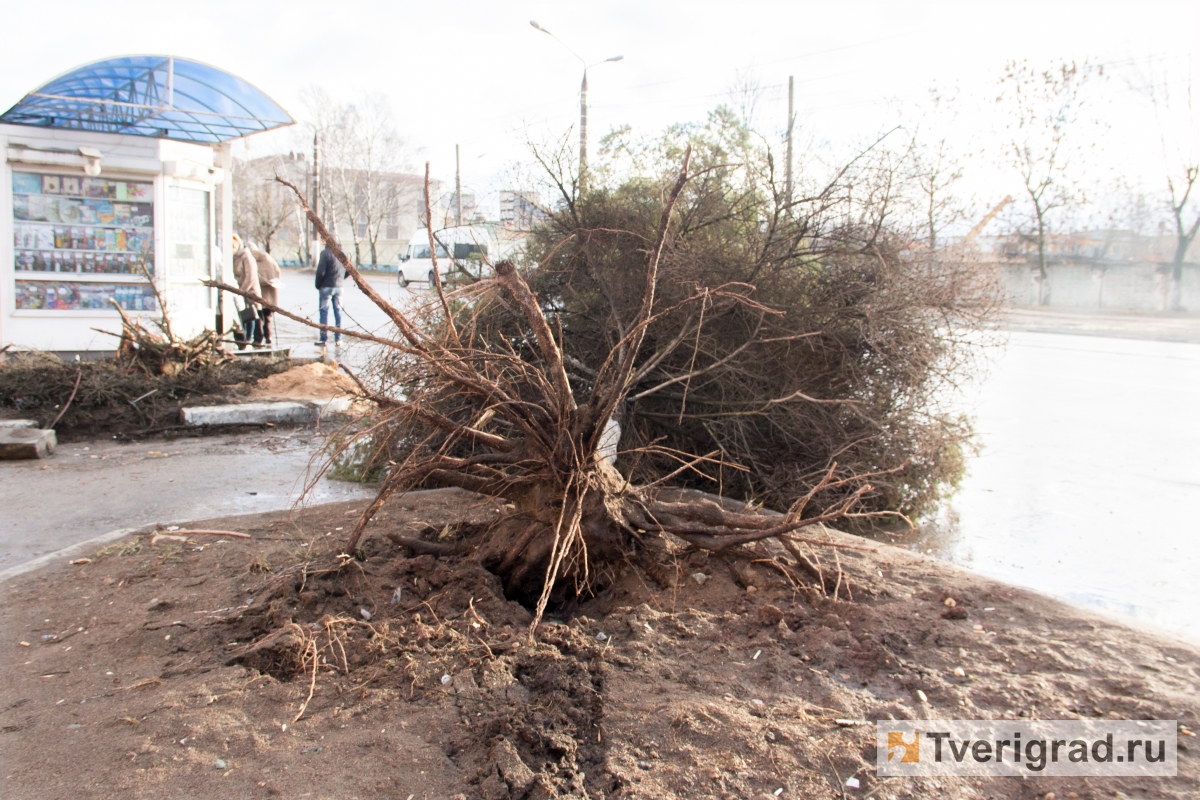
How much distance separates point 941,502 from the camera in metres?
6.49

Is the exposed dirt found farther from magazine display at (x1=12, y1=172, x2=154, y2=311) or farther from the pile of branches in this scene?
magazine display at (x1=12, y1=172, x2=154, y2=311)

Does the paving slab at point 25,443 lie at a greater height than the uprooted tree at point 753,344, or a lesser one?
lesser

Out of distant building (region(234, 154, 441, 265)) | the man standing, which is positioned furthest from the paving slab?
distant building (region(234, 154, 441, 265))

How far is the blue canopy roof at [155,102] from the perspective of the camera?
36.6 ft

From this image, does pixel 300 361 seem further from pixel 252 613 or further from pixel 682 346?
pixel 252 613

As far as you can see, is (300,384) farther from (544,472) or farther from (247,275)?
(544,472)

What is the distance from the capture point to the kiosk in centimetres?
1033

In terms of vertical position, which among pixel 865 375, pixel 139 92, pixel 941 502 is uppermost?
pixel 139 92

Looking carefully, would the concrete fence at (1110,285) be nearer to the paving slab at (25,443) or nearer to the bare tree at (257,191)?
the paving slab at (25,443)

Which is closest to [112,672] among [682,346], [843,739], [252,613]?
[252,613]

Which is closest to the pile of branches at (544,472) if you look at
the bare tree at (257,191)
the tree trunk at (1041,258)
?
the tree trunk at (1041,258)

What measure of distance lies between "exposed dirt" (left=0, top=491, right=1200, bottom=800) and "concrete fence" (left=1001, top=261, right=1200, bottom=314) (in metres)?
28.8

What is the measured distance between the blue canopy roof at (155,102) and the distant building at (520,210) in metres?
6.34

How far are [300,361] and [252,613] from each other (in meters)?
7.76
